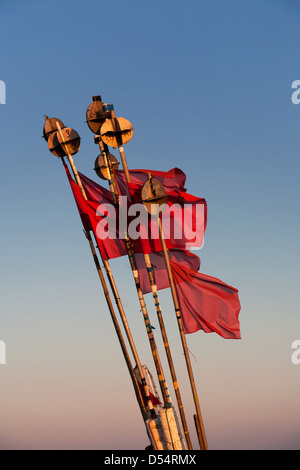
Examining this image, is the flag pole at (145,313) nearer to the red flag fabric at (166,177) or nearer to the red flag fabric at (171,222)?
the red flag fabric at (171,222)

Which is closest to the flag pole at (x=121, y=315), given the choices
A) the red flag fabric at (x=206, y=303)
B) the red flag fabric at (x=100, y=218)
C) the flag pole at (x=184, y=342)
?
the red flag fabric at (x=100, y=218)

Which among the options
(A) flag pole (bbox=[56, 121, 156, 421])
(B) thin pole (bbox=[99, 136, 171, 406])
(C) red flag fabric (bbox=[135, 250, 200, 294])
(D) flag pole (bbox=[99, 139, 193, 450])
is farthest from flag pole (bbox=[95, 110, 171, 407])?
(C) red flag fabric (bbox=[135, 250, 200, 294])

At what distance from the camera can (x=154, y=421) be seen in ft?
86.2

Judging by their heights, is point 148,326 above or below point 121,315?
below

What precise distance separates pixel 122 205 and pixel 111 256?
1.96 meters

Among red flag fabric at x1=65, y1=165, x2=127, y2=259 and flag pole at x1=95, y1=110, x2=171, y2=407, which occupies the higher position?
red flag fabric at x1=65, y1=165, x2=127, y2=259

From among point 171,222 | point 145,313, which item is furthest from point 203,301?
point 171,222

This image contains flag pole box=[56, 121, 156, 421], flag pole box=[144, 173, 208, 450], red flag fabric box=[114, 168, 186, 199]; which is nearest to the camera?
flag pole box=[144, 173, 208, 450]

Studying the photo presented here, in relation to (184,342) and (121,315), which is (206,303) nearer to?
(184,342)

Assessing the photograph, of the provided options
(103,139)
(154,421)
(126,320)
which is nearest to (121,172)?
(103,139)

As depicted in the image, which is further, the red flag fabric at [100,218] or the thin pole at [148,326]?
the red flag fabric at [100,218]

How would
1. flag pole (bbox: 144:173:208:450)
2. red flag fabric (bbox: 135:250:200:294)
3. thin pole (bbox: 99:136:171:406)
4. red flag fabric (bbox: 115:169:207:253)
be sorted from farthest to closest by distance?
red flag fabric (bbox: 135:250:200:294), red flag fabric (bbox: 115:169:207:253), thin pole (bbox: 99:136:171:406), flag pole (bbox: 144:173:208:450)

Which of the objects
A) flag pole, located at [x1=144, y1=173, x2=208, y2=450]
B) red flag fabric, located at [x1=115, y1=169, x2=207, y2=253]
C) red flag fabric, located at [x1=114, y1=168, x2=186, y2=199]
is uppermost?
red flag fabric, located at [x1=114, y1=168, x2=186, y2=199]

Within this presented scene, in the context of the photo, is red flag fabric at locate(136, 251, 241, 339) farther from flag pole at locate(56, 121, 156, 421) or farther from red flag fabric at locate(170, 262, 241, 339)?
flag pole at locate(56, 121, 156, 421)
